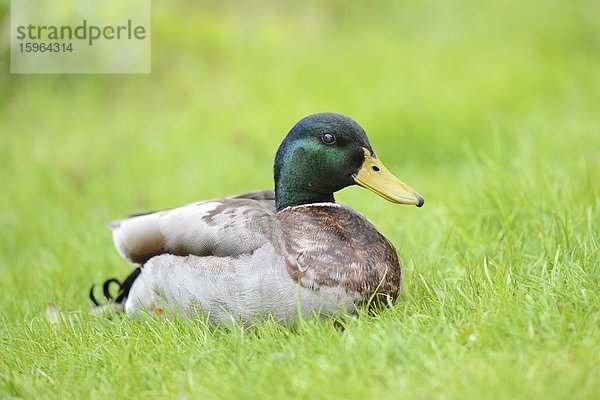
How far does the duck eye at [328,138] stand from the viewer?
11.2ft

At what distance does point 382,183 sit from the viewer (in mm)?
3400

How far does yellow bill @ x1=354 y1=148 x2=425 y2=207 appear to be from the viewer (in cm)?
336

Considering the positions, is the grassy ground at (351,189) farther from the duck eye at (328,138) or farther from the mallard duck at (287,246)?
the duck eye at (328,138)

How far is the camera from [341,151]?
3.42 meters

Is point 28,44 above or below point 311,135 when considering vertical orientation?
above

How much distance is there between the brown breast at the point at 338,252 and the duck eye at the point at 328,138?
0.29 metres

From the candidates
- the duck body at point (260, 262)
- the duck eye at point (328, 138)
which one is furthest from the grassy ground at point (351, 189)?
the duck eye at point (328, 138)

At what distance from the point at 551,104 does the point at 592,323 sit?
4484 mm

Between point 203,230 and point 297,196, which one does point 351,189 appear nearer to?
point 297,196

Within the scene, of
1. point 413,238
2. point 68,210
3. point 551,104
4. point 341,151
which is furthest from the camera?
point 551,104

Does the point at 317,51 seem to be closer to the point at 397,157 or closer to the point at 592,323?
the point at 397,157

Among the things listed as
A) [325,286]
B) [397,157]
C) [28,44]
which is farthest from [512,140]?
[28,44]

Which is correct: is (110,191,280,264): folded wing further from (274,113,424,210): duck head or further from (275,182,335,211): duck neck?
(274,113,424,210): duck head

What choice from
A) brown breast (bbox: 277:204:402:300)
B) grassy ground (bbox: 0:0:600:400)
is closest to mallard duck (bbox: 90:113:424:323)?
brown breast (bbox: 277:204:402:300)
